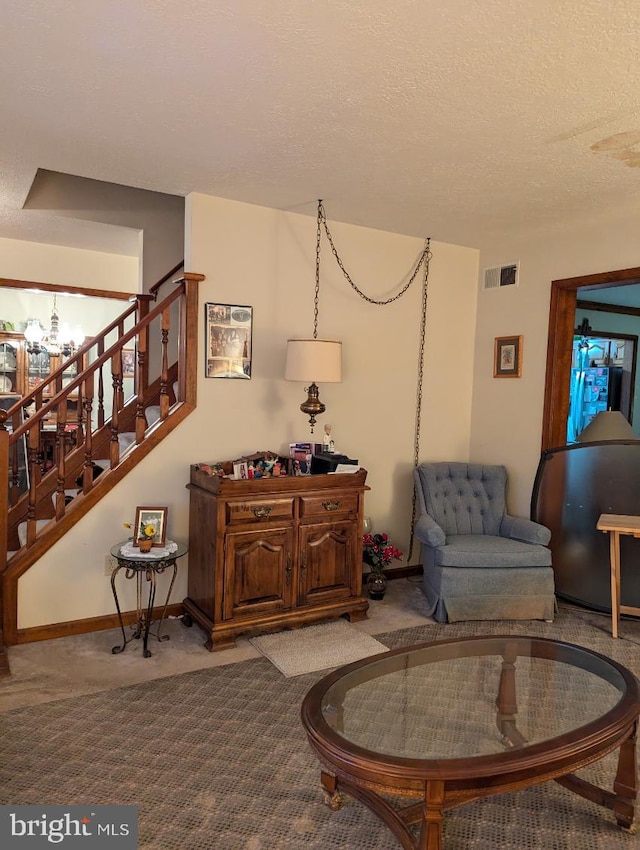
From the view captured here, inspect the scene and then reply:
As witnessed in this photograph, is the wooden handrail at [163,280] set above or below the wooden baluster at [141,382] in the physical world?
above

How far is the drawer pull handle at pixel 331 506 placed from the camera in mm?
3814

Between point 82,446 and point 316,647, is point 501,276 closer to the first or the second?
point 316,647

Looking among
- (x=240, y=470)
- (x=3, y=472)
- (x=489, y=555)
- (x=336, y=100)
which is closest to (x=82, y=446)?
(x=3, y=472)

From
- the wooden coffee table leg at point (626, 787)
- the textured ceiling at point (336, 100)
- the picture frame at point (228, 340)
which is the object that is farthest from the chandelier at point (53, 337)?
the wooden coffee table leg at point (626, 787)

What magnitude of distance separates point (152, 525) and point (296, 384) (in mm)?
1381

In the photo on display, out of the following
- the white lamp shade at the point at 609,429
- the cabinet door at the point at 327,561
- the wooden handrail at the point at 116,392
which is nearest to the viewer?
the wooden handrail at the point at 116,392

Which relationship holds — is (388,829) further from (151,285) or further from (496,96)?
(151,285)

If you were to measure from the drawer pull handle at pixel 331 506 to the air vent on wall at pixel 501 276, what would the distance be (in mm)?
2249

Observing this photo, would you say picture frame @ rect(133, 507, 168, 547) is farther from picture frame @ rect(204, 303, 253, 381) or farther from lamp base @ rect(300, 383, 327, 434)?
lamp base @ rect(300, 383, 327, 434)

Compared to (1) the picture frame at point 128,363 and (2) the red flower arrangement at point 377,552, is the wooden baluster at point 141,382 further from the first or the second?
(1) the picture frame at point 128,363

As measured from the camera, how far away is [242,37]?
6.77 ft

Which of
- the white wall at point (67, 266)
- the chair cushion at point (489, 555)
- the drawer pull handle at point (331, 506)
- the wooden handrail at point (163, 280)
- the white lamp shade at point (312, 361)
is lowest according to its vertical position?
the chair cushion at point (489, 555)

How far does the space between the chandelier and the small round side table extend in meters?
4.80

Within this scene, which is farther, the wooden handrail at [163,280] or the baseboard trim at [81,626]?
the wooden handrail at [163,280]
